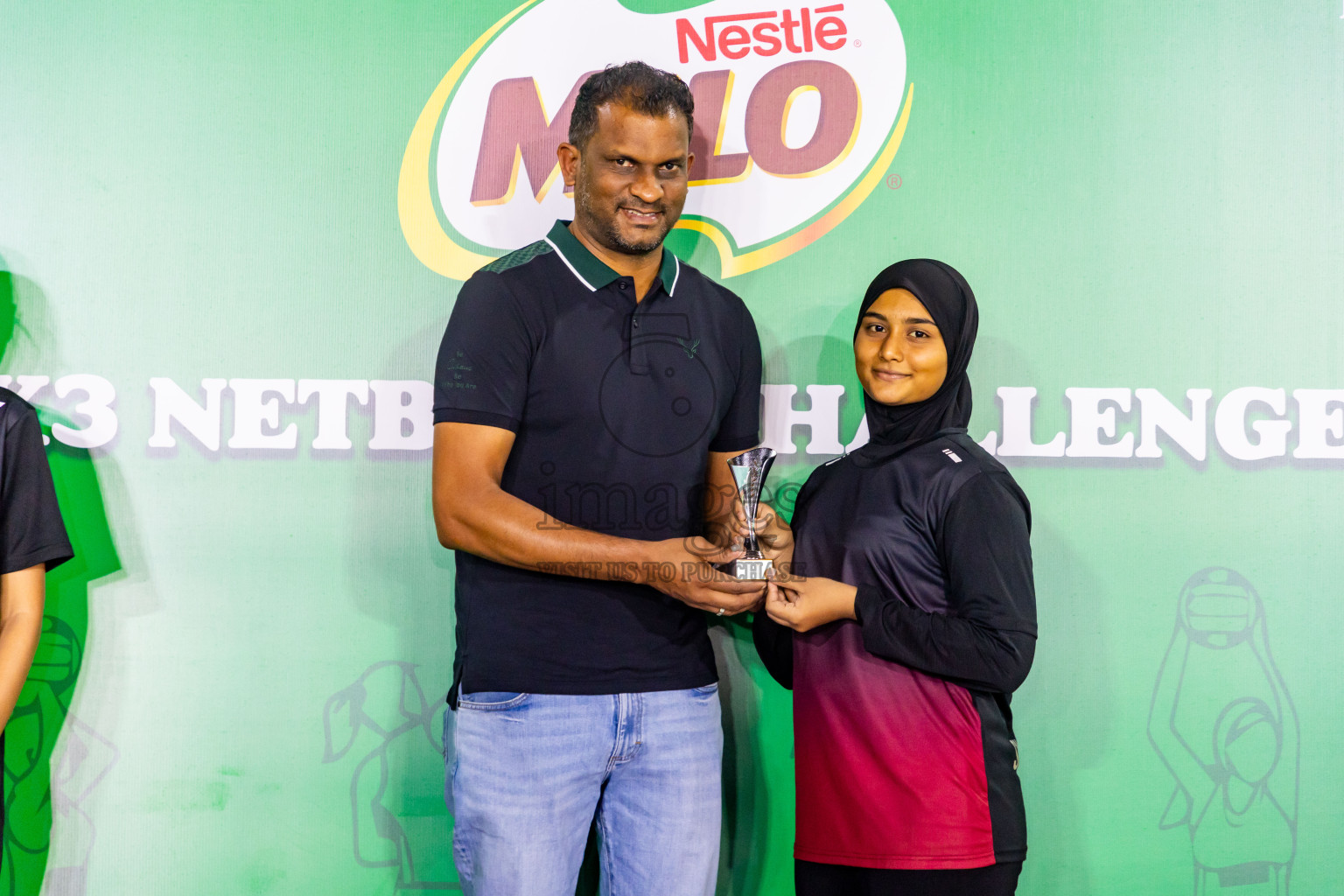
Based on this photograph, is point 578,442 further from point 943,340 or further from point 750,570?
point 943,340

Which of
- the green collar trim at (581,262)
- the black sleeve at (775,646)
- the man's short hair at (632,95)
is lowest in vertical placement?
the black sleeve at (775,646)

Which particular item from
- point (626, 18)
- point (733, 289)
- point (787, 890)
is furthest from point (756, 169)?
point (787, 890)

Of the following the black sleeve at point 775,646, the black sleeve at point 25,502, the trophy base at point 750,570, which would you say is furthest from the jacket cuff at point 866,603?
the black sleeve at point 25,502

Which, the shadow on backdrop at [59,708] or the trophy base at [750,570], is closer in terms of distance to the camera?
the trophy base at [750,570]

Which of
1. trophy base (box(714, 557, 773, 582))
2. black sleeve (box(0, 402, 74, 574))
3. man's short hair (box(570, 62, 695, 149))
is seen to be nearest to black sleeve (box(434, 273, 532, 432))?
man's short hair (box(570, 62, 695, 149))

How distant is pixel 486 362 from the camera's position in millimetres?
1764

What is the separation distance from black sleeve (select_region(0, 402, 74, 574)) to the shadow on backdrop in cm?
26

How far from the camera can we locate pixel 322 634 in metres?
2.25

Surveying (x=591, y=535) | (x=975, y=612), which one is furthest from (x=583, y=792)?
(x=975, y=612)

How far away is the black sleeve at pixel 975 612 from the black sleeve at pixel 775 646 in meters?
0.32

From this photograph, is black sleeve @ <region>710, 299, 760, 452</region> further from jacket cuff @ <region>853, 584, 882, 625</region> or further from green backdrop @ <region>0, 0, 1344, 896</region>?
jacket cuff @ <region>853, 584, 882, 625</region>

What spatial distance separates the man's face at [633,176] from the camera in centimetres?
182

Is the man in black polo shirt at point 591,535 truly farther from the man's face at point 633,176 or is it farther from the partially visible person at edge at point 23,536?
the partially visible person at edge at point 23,536

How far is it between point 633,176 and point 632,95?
15 cm
